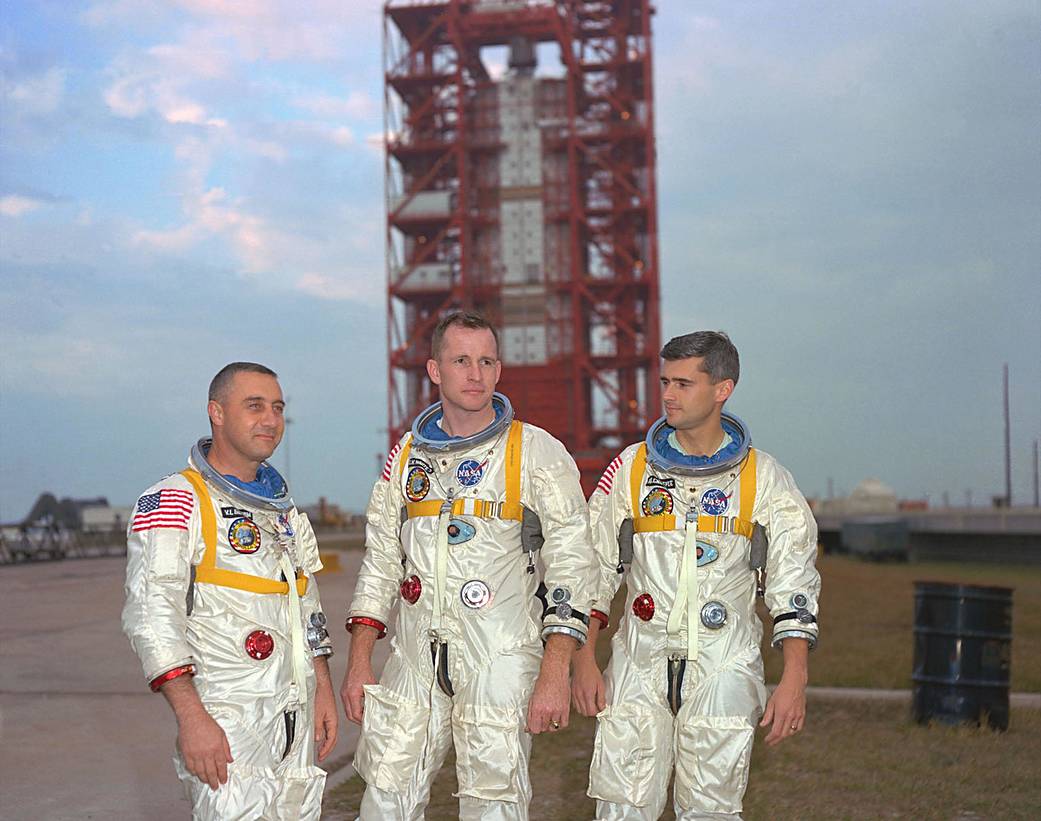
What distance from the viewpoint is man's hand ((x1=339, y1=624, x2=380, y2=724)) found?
4.33m

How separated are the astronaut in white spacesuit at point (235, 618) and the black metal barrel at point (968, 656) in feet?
18.8

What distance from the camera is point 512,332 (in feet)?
155

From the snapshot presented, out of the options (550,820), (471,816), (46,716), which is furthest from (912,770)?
(46,716)

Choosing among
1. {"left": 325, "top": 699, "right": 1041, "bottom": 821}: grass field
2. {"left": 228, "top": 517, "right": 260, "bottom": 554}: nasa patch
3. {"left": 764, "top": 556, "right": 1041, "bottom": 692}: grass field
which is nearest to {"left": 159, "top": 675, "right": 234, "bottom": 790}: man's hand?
{"left": 228, "top": 517, "right": 260, "bottom": 554}: nasa patch

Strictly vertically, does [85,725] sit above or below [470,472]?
below

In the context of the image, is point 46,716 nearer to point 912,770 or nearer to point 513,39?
point 912,770

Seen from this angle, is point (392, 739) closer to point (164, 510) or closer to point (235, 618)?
point (235, 618)

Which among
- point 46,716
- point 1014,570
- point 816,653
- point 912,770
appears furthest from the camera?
point 1014,570

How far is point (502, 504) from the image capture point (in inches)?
172

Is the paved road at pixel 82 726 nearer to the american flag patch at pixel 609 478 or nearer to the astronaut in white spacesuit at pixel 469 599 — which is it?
the astronaut in white spacesuit at pixel 469 599

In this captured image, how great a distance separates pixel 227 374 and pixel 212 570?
720 millimetres

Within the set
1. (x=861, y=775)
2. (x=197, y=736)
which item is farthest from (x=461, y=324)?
(x=861, y=775)

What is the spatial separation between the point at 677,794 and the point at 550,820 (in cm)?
231

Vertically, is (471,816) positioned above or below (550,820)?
above
